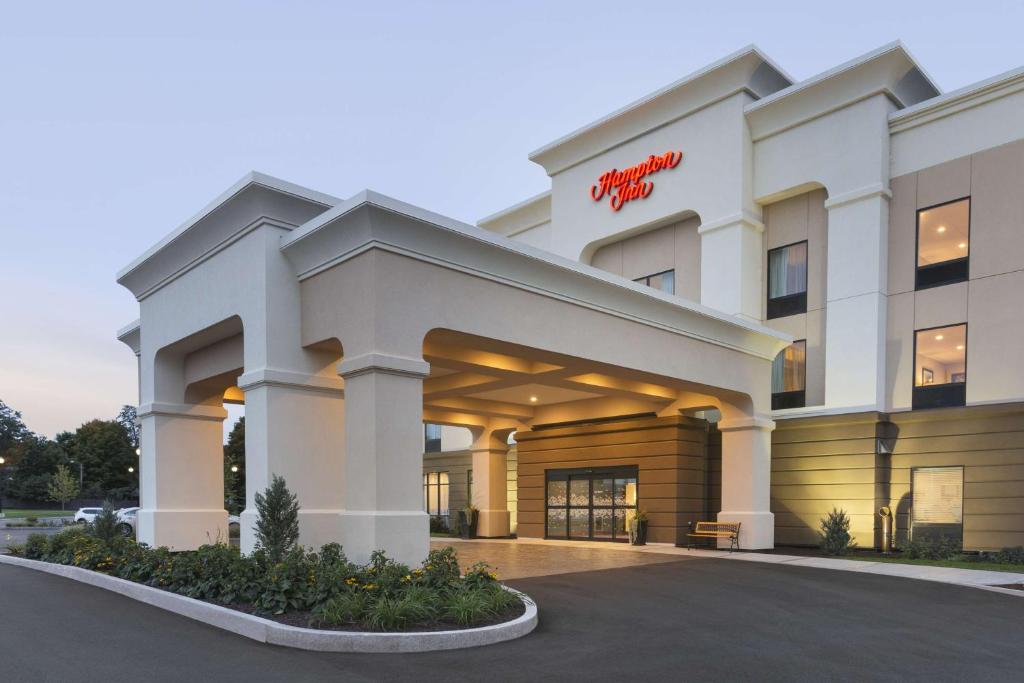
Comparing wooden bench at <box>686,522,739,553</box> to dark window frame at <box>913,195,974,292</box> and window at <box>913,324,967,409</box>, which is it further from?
dark window frame at <box>913,195,974,292</box>

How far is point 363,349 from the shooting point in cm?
1273

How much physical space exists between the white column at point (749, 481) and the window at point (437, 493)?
16530 millimetres

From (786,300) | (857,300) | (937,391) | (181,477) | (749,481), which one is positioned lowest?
(749,481)

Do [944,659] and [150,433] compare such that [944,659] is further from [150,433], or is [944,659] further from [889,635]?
[150,433]

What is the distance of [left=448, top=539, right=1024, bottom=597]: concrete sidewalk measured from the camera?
15398 mm

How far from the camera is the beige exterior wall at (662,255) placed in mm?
26875

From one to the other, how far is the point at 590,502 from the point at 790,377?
7.78 m

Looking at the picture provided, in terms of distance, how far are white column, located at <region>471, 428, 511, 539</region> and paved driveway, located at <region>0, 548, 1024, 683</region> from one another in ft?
49.9

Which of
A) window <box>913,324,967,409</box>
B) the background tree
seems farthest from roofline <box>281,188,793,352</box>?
the background tree

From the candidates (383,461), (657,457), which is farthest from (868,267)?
(383,461)

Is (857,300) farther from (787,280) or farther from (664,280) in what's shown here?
(664,280)

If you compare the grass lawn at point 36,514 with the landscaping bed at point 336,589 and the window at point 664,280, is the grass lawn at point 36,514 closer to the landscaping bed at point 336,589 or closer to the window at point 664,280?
the window at point 664,280

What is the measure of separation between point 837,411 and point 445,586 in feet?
51.6

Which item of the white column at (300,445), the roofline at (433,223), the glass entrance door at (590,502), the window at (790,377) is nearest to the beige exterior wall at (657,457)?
the glass entrance door at (590,502)
